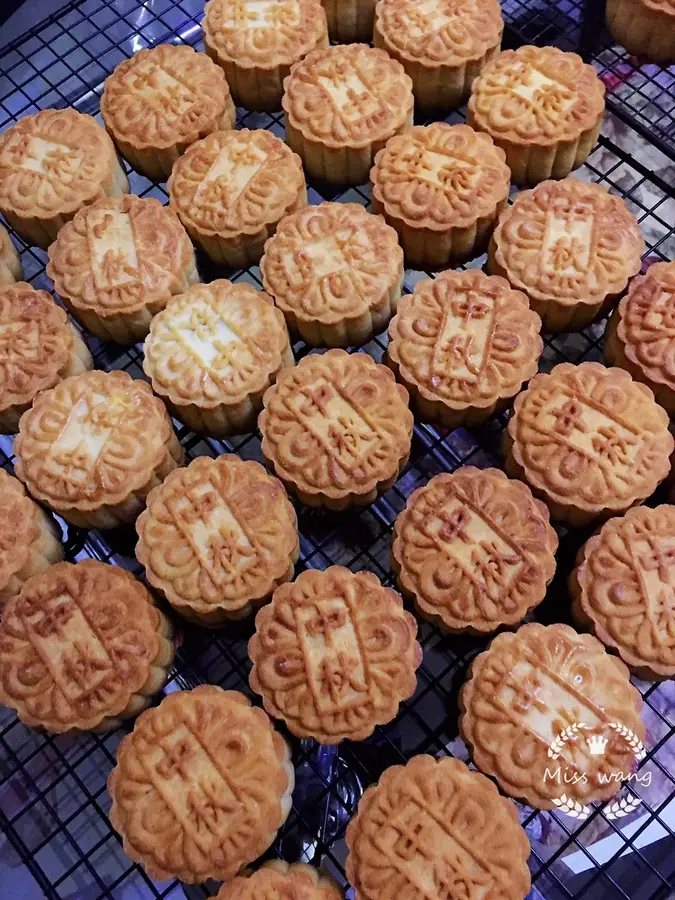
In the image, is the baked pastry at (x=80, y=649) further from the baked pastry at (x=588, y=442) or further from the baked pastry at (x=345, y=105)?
the baked pastry at (x=345, y=105)

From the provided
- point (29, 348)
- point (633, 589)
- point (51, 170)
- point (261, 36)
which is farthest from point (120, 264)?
point (633, 589)

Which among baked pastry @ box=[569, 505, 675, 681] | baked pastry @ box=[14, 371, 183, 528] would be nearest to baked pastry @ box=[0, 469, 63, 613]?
baked pastry @ box=[14, 371, 183, 528]

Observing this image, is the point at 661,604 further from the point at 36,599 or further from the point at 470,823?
the point at 36,599

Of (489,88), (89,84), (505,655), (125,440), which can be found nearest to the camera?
(505,655)

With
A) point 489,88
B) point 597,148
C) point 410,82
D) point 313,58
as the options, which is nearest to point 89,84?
point 313,58

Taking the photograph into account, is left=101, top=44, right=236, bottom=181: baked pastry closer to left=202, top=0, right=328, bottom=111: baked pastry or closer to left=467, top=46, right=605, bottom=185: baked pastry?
left=202, top=0, right=328, bottom=111: baked pastry

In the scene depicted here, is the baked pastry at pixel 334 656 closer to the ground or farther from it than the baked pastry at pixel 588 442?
closer to the ground

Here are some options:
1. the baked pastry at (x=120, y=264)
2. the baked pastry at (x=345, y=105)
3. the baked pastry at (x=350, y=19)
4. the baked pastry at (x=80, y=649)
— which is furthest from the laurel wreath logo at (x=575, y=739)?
the baked pastry at (x=350, y=19)
